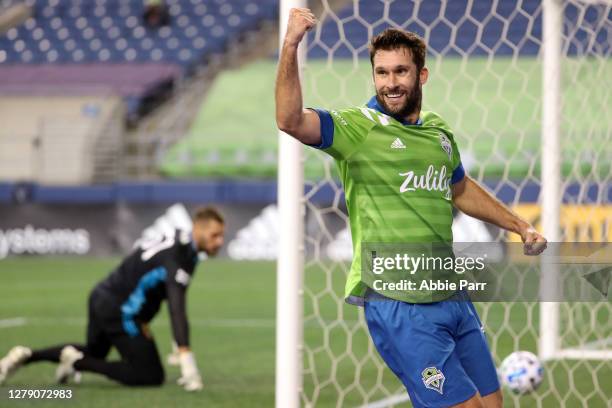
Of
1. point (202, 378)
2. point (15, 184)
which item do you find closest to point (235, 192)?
point (15, 184)

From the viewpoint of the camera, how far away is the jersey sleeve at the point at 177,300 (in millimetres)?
6863

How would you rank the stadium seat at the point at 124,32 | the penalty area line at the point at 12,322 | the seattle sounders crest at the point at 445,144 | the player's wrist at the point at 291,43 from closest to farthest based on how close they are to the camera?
the player's wrist at the point at 291,43, the seattle sounders crest at the point at 445,144, the penalty area line at the point at 12,322, the stadium seat at the point at 124,32

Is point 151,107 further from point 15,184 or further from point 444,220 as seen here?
point 444,220

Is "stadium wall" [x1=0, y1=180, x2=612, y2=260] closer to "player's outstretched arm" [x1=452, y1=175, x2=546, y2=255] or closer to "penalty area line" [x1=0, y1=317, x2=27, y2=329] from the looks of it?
"penalty area line" [x1=0, y1=317, x2=27, y2=329]

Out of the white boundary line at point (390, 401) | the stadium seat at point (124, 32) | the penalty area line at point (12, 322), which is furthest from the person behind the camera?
the stadium seat at point (124, 32)

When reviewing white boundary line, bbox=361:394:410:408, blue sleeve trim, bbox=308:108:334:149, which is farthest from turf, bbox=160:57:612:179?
blue sleeve trim, bbox=308:108:334:149

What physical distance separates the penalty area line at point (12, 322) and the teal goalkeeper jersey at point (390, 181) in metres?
7.31

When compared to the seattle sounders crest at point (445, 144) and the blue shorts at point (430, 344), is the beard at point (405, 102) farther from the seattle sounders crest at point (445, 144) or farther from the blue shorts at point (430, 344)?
the blue shorts at point (430, 344)

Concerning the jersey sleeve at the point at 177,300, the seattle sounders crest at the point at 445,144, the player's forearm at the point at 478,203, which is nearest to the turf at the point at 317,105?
the jersey sleeve at the point at 177,300

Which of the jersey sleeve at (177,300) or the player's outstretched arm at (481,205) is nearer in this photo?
the player's outstretched arm at (481,205)

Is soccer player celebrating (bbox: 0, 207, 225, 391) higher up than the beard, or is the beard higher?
the beard

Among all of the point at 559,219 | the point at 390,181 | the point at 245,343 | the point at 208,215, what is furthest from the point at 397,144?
the point at 245,343

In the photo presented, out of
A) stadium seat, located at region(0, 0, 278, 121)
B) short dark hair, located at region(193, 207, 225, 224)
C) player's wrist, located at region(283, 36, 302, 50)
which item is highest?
stadium seat, located at region(0, 0, 278, 121)

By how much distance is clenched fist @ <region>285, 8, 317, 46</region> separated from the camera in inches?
132
